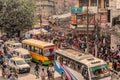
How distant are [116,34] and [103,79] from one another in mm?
13353

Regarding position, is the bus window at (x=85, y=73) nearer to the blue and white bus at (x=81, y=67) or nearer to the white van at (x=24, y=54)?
the blue and white bus at (x=81, y=67)

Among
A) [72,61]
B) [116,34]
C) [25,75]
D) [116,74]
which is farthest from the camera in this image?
[116,34]

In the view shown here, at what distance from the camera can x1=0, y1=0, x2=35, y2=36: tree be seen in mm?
49844

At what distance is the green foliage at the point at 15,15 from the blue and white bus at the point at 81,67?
23.6m

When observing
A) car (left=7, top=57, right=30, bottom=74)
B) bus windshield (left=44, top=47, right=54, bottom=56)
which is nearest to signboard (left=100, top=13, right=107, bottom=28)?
bus windshield (left=44, top=47, right=54, bottom=56)

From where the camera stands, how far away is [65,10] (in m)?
80.8

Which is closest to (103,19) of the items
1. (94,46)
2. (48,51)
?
(94,46)

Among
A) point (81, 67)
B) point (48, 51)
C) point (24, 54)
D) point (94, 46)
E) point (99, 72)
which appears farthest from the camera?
point (94, 46)

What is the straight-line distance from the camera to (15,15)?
164 feet

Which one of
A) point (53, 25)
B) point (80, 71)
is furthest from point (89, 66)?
point (53, 25)

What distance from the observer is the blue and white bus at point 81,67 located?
23.4 metres

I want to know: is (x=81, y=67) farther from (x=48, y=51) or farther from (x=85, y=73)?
(x=48, y=51)

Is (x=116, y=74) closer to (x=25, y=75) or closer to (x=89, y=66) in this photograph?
(x=89, y=66)

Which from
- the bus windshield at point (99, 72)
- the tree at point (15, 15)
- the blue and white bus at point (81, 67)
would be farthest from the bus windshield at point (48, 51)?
the tree at point (15, 15)
